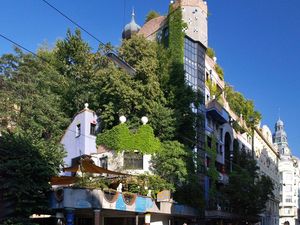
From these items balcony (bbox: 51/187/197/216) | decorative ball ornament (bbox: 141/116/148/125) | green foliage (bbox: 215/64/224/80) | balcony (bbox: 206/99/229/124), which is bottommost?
balcony (bbox: 51/187/197/216)

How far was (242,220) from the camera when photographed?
4497 centimetres

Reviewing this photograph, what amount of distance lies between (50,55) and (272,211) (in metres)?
51.3

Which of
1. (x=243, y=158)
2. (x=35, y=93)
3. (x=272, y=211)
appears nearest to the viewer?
(x=35, y=93)

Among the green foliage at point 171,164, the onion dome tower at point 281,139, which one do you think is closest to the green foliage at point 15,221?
the green foliage at point 171,164

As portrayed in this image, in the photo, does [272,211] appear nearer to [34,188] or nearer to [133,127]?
[133,127]

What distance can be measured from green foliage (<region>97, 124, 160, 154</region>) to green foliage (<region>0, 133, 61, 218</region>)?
9.09m

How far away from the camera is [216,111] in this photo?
44.8 metres

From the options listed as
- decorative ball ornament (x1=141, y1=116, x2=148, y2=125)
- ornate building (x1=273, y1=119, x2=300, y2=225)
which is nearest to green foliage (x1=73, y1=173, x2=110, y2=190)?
decorative ball ornament (x1=141, y1=116, x2=148, y2=125)

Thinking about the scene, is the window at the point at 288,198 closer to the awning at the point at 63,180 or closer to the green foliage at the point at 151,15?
the green foliage at the point at 151,15

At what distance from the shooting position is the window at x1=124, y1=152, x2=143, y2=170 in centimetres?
3309

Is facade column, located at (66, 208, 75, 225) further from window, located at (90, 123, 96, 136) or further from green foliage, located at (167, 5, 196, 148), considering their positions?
green foliage, located at (167, 5, 196, 148)

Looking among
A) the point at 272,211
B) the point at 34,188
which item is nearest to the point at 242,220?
the point at 34,188

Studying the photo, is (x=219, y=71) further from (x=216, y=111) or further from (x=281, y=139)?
(x=281, y=139)

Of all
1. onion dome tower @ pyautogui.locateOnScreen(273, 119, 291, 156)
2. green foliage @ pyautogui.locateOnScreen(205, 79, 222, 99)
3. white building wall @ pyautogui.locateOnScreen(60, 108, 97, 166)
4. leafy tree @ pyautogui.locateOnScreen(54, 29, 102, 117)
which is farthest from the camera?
onion dome tower @ pyautogui.locateOnScreen(273, 119, 291, 156)
